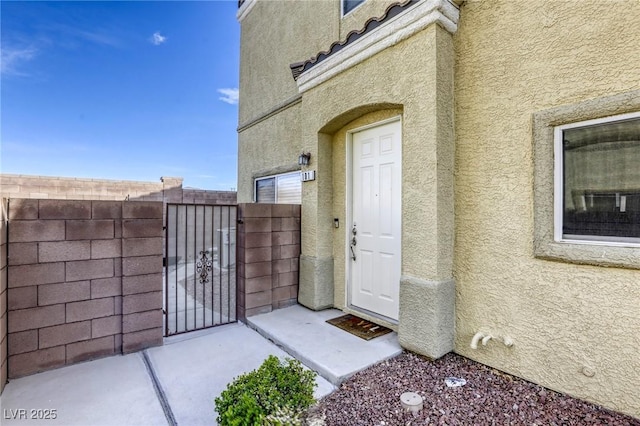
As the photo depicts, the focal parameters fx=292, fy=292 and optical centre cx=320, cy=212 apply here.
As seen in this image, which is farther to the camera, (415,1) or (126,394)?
(415,1)

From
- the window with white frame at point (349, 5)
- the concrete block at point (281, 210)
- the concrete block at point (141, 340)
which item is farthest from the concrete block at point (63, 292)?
the window with white frame at point (349, 5)

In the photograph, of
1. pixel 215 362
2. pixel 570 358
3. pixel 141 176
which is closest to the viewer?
pixel 570 358

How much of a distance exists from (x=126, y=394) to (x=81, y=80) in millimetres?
10722

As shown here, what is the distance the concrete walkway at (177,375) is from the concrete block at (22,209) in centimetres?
161

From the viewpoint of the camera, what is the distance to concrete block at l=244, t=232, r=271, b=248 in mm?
4539

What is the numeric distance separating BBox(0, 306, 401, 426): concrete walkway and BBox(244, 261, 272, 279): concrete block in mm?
715

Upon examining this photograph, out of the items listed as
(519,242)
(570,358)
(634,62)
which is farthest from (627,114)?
(570,358)

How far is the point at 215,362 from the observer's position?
10.9 ft

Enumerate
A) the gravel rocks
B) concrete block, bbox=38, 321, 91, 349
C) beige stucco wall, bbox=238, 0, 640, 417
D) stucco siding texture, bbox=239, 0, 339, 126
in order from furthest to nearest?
1. stucco siding texture, bbox=239, 0, 339, 126
2. concrete block, bbox=38, 321, 91, 349
3. beige stucco wall, bbox=238, 0, 640, 417
4. the gravel rocks

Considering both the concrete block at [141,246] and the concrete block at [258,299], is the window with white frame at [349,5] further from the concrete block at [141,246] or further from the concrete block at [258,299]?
the concrete block at [258,299]

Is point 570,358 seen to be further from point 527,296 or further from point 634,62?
point 634,62

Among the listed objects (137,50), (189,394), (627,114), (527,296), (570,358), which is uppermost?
(137,50)

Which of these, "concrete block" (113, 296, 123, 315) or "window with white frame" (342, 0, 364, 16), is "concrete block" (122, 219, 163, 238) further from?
"window with white frame" (342, 0, 364, 16)

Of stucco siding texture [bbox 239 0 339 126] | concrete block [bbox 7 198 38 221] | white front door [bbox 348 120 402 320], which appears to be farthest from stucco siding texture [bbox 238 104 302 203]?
concrete block [bbox 7 198 38 221]
